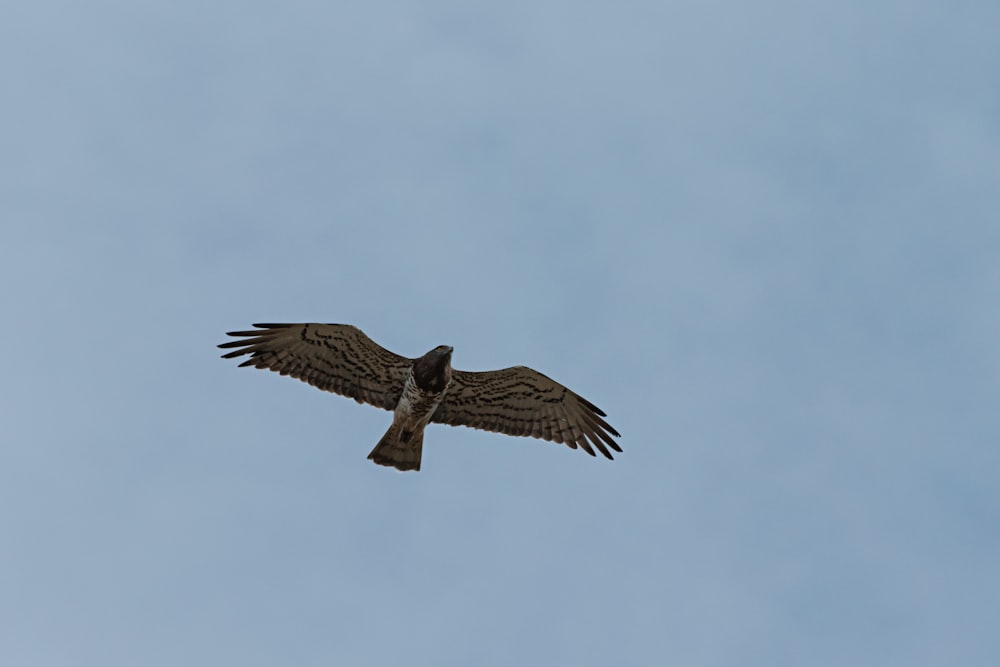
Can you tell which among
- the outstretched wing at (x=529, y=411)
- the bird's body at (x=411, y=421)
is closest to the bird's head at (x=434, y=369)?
the bird's body at (x=411, y=421)

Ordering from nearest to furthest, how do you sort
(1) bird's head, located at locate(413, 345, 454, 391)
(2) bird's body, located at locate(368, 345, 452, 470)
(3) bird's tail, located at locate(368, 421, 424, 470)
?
(1) bird's head, located at locate(413, 345, 454, 391) → (2) bird's body, located at locate(368, 345, 452, 470) → (3) bird's tail, located at locate(368, 421, 424, 470)

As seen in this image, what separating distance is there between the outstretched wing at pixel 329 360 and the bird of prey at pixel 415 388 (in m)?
0.02

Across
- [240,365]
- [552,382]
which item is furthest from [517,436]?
[240,365]

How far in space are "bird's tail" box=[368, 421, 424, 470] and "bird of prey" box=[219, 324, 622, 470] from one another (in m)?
0.02

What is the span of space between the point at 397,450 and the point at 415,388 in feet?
3.36

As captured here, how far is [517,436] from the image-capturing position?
1845cm

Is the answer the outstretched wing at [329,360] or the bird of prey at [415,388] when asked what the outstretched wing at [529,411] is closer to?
A: the bird of prey at [415,388]

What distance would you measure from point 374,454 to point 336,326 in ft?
6.61

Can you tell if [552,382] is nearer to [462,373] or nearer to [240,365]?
[462,373]

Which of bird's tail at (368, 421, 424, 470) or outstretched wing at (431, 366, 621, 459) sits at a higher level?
outstretched wing at (431, 366, 621, 459)

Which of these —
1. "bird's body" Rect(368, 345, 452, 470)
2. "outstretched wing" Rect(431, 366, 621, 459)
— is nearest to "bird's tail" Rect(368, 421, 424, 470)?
"bird's body" Rect(368, 345, 452, 470)

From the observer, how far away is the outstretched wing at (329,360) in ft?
58.2

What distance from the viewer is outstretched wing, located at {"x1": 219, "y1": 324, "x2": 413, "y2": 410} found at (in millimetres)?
17734

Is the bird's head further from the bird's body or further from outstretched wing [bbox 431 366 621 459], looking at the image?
outstretched wing [bbox 431 366 621 459]
